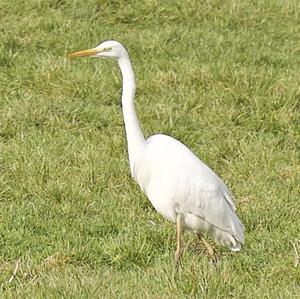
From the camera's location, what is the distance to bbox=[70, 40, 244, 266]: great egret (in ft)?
18.9

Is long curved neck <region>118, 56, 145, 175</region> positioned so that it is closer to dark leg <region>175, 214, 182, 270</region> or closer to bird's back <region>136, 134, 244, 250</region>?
bird's back <region>136, 134, 244, 250</region>

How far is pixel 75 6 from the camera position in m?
11.2

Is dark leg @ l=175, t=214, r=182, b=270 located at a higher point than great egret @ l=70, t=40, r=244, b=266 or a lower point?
lower

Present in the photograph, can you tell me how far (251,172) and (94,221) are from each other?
67.8 inches

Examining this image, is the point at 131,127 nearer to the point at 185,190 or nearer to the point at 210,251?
the point at 185,190

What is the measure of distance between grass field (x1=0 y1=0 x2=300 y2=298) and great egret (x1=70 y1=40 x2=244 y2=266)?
0.72 feet

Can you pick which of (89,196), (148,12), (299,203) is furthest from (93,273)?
(148,12)

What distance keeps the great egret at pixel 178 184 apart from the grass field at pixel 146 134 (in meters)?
0.22

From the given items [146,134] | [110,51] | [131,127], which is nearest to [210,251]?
[131,127]

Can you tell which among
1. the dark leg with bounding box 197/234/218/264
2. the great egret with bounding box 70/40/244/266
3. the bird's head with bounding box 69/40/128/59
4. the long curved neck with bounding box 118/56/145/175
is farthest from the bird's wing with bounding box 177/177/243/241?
the bird's head with bounding box 69/40/128/59

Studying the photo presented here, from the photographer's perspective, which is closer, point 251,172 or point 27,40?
point 251,172

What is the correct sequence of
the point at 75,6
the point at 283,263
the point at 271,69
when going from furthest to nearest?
the point at 75,6 → the point at 271,69 → the point at 283,263

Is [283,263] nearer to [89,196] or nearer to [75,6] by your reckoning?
[89,196]

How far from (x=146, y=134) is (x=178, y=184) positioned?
8.60 ft
